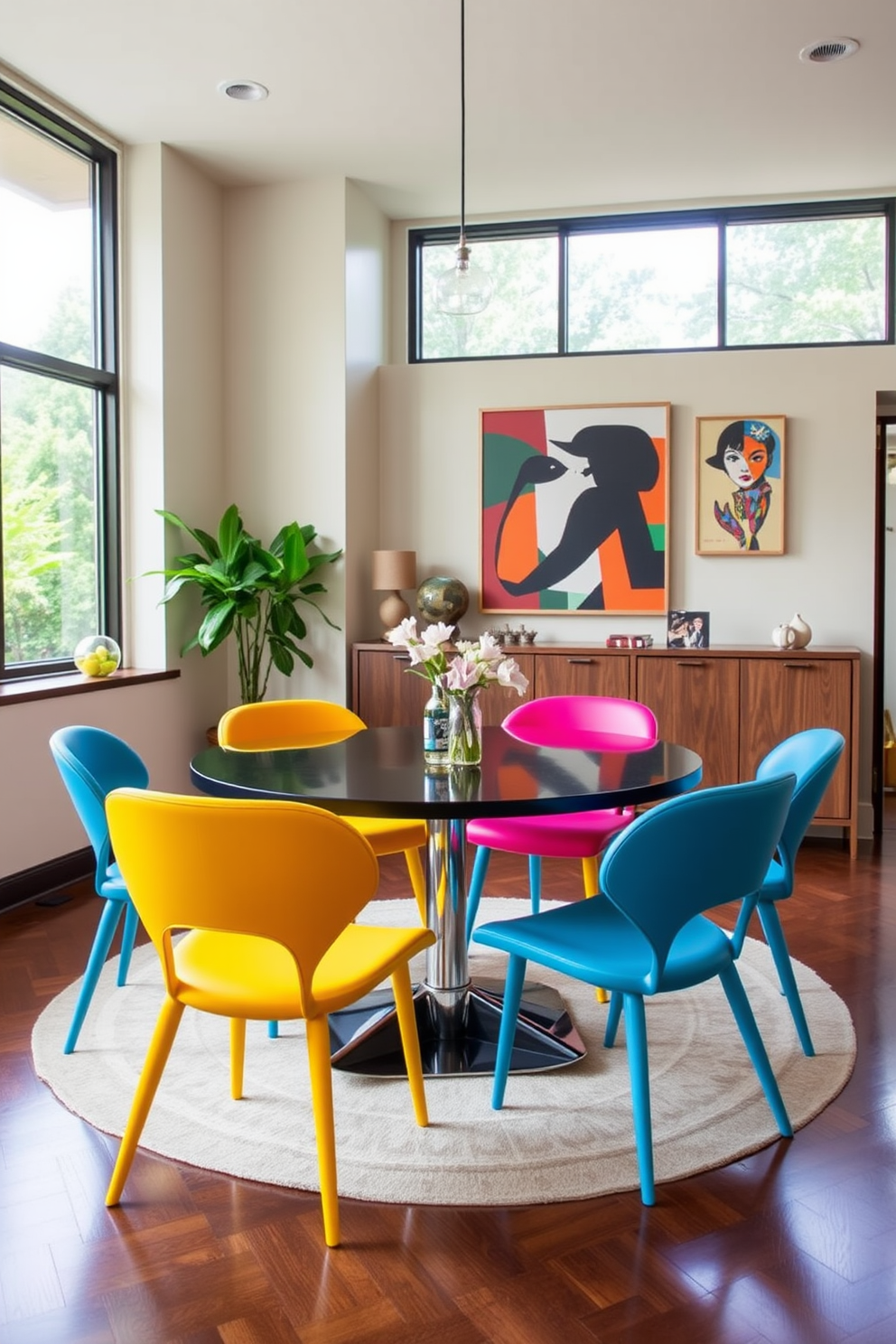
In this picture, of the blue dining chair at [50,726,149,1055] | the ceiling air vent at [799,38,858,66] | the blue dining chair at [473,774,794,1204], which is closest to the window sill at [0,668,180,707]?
the blue dining chair at [50,726,149,1055]

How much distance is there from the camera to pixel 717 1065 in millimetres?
2787

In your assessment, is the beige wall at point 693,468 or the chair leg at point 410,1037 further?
the beige wall at point 693,468

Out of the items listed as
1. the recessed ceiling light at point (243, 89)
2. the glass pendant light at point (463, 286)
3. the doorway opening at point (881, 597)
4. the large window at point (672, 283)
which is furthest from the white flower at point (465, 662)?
the large window at point (672, 283)

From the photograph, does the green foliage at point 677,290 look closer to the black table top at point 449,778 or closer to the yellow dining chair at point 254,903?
the black table top at point 449,778

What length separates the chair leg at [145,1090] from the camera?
84.7 inches

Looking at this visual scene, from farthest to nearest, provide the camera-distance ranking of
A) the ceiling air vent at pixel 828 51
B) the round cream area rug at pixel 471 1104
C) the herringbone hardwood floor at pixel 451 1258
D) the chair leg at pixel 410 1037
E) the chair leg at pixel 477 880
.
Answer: the ceiling air vent at pixel 828 51 < the chair leg at pixel 477 880 < the chair leg at pixel 410 1037 < the round cream area rug at pixel 471 1104 < the herringbone hardwood floor at pixel 451 1258

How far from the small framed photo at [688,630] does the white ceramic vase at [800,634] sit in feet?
1.31

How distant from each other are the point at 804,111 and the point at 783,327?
1182 mm

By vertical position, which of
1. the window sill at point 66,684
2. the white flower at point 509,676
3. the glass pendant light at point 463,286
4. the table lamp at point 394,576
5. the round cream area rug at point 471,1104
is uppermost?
the glass pendant light at point 463,286

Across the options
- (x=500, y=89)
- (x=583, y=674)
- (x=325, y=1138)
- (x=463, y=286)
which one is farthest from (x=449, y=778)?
(x=500, y=89)

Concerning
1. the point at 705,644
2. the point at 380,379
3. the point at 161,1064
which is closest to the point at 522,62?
the point at 380,379

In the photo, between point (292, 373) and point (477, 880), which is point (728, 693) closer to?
point (477, 880)

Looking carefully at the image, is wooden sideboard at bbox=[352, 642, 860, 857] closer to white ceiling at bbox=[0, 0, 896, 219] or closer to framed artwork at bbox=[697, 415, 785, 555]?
framed artwork at bbox=[697, 415, 785, 555]

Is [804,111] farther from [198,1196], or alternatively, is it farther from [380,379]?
[198,1196]
